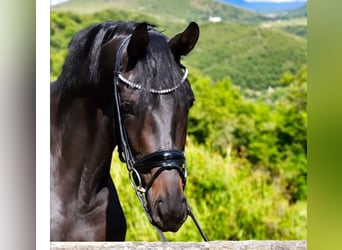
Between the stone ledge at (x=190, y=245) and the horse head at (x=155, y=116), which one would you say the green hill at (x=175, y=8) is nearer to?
the horse head at (x=155, y=116)

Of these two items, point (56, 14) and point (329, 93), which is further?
point (56, 14)

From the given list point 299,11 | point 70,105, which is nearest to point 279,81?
point 299,11

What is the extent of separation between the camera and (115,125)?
72.8 inches

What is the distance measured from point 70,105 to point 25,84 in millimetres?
131

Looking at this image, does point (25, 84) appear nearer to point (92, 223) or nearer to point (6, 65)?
point (6, 65)

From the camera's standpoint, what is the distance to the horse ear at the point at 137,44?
5.91 feet

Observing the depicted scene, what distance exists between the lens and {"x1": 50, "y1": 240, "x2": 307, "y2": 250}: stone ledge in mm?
1884

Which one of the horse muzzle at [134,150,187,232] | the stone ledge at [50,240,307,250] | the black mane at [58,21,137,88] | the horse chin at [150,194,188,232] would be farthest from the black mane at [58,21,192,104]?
the stone ledge at [50,240,307,250]

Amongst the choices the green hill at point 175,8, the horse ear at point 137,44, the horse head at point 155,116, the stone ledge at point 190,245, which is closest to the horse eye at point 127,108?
the horse head at point 155,116

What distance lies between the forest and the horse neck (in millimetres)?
312

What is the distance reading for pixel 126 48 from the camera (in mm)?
1828

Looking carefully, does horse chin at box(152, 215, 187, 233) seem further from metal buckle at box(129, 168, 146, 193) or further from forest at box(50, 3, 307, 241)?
forest at box(50, 3, 307, 241)

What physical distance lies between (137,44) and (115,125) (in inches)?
8.6

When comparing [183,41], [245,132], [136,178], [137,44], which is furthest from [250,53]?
[136,178]
